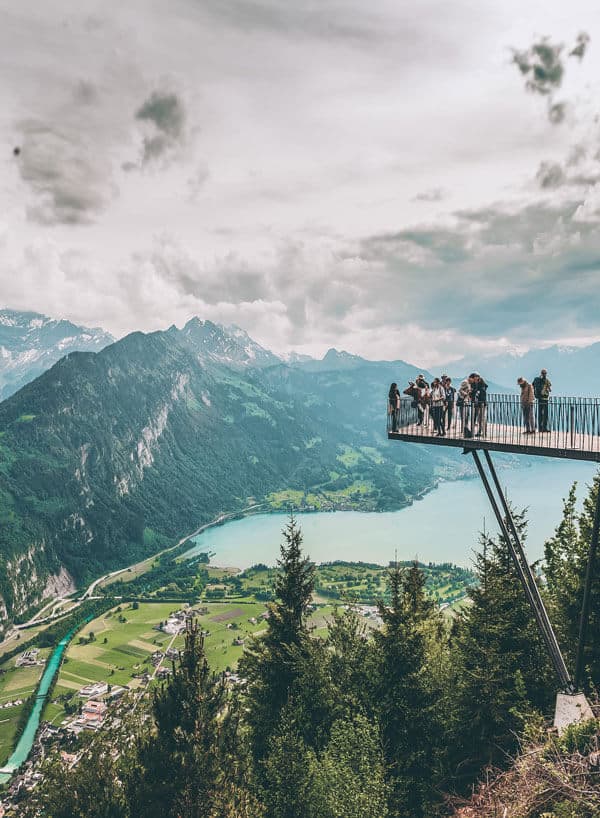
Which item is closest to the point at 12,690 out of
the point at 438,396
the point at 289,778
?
the point at 289,778

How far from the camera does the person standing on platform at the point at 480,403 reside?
1866 centimetres

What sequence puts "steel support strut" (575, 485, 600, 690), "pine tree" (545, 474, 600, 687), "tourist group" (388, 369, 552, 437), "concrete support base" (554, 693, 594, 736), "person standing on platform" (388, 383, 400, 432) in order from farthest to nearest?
"pine tree" (545, 474, 600, 687) < "person standing on platform" (388, 383, 400, 432) < "tourist group" (388, 369, 552, 437) < "concrete support base" (554, 693, 594, 736) < "steel support strut" (575, 485, 600, 690)

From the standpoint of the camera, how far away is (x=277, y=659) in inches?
1008

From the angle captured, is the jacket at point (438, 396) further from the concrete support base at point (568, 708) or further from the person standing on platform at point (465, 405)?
the concrete support base at point (568, 708)

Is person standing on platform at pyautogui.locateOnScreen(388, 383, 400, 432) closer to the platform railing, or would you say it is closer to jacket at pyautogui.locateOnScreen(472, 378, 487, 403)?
the platform railing

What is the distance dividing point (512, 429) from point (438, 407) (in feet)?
9.34

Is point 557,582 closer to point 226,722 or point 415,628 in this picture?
point 415,628

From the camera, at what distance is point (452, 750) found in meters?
22.6

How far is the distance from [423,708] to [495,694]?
3.33 meters

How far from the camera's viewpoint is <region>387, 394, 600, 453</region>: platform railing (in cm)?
1600

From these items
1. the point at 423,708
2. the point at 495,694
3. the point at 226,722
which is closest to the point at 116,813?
the point at 226,722

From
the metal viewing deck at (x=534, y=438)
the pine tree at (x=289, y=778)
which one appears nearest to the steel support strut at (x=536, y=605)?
the metal viewing deck at (x=534, y=438)

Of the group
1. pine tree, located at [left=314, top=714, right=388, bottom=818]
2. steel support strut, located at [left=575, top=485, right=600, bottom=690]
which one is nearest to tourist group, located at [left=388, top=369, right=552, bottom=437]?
steel support strut, located at [left=575, top=485, right=600, bottom=690]

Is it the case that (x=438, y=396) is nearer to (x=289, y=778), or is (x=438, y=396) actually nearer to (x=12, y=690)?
(x=289, y=778)
